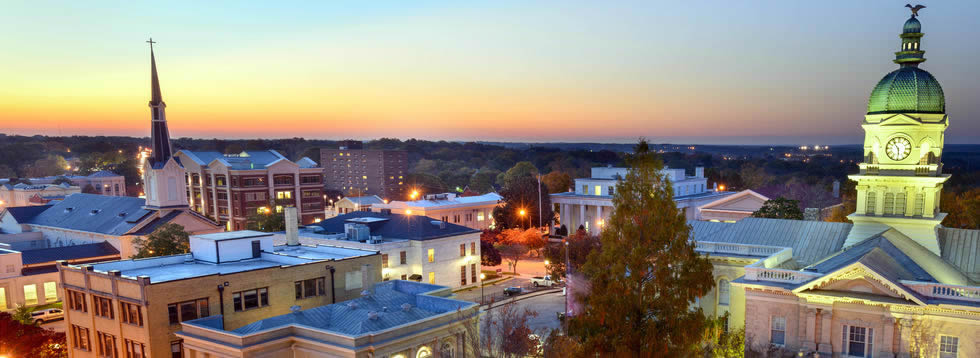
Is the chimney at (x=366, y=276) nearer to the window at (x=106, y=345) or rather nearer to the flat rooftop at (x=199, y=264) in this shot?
the flat rooftop at (x=199, y=264)

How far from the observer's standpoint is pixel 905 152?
111 feet

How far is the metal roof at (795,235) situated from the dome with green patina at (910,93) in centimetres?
807

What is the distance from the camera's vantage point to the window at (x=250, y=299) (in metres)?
30.9

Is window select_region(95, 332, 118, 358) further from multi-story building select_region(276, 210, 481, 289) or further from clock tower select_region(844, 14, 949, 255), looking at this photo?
clock tower select_region(844, 14, 949, 255)

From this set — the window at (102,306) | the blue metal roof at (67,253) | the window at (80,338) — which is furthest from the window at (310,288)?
the blue metal roof at (67,253)

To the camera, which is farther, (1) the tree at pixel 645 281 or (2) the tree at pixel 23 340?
(2) the tree at pixel 23 340

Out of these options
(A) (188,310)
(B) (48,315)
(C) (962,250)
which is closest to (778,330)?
(C) (962,250)

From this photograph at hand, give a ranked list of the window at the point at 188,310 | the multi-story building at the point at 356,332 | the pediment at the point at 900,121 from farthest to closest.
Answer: the pediment at the point at 900,121, the window at the point at 188,310, the multi-story building at the point at 356,332

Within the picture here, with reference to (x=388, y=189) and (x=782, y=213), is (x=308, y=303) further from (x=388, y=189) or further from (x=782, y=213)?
(x=388, y=189)

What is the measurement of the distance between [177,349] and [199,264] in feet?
22.7

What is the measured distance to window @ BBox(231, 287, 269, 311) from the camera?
101ft

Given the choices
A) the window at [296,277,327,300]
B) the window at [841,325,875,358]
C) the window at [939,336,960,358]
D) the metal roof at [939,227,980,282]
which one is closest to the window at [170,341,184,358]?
the window at [296,277,327,300]

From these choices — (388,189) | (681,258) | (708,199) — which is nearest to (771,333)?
(681,258)

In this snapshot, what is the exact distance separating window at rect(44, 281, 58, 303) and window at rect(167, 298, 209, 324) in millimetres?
31172
